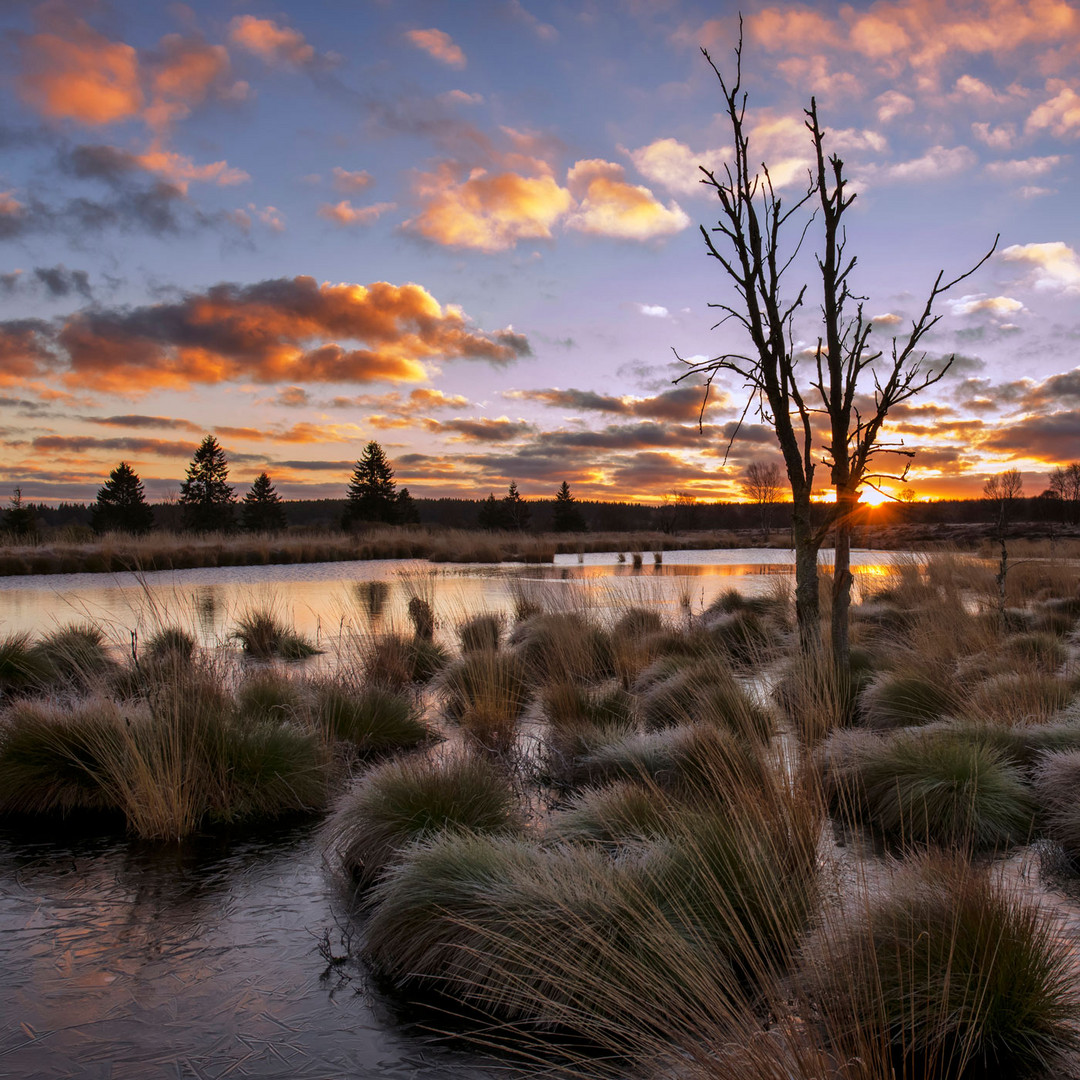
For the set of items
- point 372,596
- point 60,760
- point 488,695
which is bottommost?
point 372,596

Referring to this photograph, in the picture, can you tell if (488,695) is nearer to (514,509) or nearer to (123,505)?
(123,505)

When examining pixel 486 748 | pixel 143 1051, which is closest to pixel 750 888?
pixel 143 1051

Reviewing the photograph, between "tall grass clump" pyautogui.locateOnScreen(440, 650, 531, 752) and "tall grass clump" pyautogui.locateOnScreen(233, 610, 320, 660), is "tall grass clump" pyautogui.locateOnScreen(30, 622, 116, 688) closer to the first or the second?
"tall grass clump" pyautogui.locateOnScreen(233, 610, 320, 660)

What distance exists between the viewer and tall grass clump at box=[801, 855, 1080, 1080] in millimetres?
2238

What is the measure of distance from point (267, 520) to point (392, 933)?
58.9m

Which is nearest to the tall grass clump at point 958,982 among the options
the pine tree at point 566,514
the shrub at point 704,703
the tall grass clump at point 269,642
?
the shrub at point 704,703

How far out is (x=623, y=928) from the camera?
2705 millimetres

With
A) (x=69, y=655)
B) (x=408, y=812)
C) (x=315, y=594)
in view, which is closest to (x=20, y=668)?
(x=69, y=655)

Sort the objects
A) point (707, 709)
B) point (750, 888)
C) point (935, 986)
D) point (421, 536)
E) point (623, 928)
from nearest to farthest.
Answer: point (935, 986) → point (623, 928) → point (750, 888) → point (707, 709) → point (421, 536)

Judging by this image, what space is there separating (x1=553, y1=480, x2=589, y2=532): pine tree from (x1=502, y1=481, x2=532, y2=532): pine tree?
351cm

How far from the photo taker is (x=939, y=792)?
4.00 metres

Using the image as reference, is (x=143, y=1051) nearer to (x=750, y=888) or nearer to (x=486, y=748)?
(x=750, y=888)

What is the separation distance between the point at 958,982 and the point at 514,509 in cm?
6935

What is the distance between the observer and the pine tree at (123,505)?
161 ft
